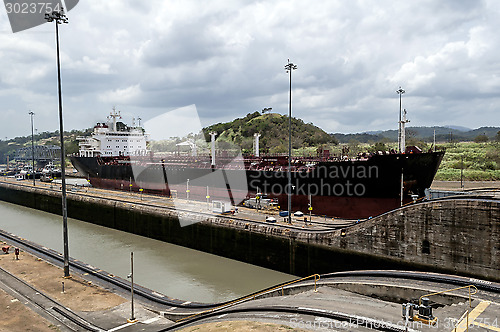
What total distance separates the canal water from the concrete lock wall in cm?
112

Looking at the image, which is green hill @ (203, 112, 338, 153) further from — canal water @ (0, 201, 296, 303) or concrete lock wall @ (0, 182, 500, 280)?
concrete lock wall @ (0, 182, 500, 280)

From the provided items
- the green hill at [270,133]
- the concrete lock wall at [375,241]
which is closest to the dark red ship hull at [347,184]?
the concrete lock wall at [375,241]

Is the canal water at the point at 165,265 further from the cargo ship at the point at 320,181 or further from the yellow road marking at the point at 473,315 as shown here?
the yellow road marking at the point at 473,315

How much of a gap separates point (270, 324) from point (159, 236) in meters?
22.1

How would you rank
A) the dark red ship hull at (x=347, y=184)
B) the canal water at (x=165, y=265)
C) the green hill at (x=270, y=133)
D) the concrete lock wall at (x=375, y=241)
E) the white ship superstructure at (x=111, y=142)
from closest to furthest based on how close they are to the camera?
the concrete lock wall at (x=375, y=241)
the canal water at (x=165, y=265)
the dark red ship hull at (x=347, y=184)
the white ship superstructure at (x=111, y=142)
the green hill at (x=270, y=133)

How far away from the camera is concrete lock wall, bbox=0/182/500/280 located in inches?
579

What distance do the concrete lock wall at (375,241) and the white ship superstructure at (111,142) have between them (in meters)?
44.5

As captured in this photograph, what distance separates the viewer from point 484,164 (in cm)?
5600

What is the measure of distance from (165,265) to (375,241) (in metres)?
14.6

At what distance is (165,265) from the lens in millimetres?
23672

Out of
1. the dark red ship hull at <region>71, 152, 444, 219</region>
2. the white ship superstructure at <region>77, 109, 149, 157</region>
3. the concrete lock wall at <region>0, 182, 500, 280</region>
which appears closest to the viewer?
the concrete lock wall at <region>0, 182, 500, 280</region>

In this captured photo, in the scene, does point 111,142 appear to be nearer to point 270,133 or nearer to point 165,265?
point 165,265

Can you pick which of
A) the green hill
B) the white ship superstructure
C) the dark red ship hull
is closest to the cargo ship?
the dark red ship hull

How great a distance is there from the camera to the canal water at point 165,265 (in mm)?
19484
